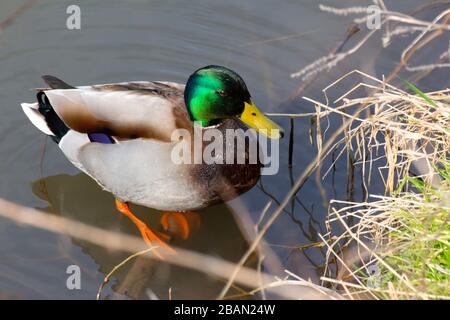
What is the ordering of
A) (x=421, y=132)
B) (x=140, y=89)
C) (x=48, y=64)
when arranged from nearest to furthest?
(x=421, y=132)
(x=140, y=89)
(x=48, y=64)

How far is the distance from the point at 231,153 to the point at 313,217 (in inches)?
25.7

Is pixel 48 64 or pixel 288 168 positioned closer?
pixel 288 168

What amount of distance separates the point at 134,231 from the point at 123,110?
2.62ft

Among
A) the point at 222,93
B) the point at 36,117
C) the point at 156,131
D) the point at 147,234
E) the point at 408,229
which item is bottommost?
the point at 147,234

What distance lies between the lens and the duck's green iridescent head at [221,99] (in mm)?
4000

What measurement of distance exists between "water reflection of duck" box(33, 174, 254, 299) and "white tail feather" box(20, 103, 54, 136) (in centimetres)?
34

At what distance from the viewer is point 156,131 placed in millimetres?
4004

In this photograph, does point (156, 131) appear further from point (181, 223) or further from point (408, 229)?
point (408, 229)

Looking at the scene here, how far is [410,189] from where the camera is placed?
4.29m

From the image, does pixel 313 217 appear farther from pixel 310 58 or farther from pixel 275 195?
pixel 310 58

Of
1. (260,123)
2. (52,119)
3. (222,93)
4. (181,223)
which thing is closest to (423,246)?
(260,123)

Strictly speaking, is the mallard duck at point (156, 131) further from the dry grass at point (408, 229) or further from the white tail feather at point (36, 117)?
the dry grass at point (408, 229)
